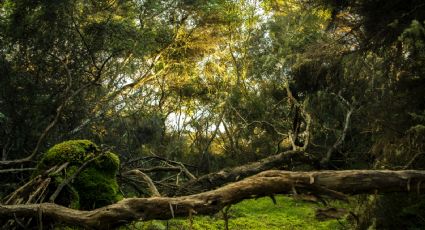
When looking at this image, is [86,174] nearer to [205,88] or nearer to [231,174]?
[231,174]

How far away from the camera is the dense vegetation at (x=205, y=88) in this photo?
6520 millimetres

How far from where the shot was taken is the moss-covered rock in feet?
21.0

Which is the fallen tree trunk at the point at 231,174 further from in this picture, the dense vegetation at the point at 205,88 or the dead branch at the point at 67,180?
the dead branch at the point at 67,180

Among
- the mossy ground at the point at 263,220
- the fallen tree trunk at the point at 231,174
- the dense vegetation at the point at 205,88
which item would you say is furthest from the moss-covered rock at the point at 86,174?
the fallen tree trunk at the point at 231,174

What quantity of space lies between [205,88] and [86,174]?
1724 cm

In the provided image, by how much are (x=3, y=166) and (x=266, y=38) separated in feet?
59.4

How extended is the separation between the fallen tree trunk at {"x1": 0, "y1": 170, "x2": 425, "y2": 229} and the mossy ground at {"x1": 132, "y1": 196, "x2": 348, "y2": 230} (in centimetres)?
266

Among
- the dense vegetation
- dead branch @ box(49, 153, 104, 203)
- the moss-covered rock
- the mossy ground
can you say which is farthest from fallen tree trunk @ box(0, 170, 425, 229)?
the mossy ground

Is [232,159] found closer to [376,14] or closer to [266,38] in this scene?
[266,38]

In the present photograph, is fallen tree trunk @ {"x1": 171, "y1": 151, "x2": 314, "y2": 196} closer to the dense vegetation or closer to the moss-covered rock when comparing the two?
the dense vegetation

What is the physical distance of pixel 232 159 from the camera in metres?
19.0

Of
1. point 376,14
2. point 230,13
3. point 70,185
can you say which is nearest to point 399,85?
point 376,14

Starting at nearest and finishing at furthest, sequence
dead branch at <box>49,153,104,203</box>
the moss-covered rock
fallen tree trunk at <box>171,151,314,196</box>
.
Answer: dead branch at <box>49,153,104,203</box> → the moss-covered rock → fallen tree trunk at <box>171,151,314,196</box>

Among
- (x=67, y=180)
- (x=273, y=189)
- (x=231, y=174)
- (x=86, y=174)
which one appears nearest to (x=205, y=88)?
(x=231, y=174)
